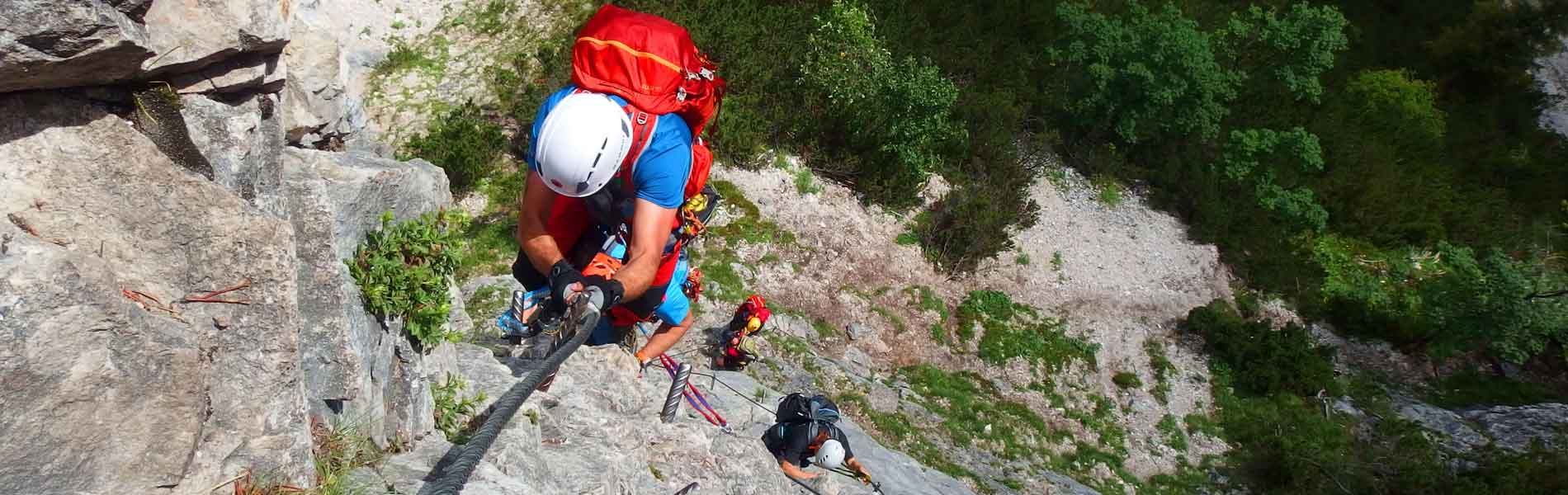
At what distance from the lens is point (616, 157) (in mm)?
3875

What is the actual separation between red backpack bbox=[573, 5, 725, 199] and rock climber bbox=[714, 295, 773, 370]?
240 inches

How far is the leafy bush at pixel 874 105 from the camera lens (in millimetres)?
14773

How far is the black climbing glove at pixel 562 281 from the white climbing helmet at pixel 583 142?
13.8 inches

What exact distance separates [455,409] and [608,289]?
133 centimetres

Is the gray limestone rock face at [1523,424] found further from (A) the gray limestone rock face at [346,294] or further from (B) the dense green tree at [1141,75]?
(A) the gray limestone rock face at [346,294]

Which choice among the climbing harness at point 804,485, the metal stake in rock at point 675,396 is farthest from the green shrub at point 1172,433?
the metal stake in rock at point 675,396

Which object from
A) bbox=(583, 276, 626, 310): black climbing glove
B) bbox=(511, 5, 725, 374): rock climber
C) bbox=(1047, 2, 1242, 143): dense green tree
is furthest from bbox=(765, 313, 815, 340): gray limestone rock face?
bbox=(1047, 2, 1242, 143): dense green tree

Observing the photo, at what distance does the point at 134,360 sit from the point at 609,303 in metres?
1.65

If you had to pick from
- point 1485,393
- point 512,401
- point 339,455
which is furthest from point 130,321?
point 1485,393

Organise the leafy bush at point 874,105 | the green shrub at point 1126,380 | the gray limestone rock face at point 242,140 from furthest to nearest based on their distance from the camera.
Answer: the leafy bush at point 874,105 → the green shrub at point 1126,380 → the gray limestone rock face at point 242,140

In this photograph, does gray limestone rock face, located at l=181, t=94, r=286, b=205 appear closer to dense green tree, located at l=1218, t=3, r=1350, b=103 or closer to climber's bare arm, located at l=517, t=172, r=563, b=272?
climber's bare arm, located at l=517, t=172, r=563, b=272

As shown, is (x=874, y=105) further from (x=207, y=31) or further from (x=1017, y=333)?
(x=207, y=31)

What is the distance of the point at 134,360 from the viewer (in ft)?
9.02

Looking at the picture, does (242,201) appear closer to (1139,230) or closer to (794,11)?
(794,11)
